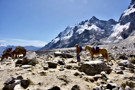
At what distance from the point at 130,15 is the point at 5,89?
673ft

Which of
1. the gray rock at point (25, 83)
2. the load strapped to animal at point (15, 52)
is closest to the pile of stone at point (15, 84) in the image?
the gray rock at point (25, 83)

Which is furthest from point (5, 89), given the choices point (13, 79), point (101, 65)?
point (101, 65)

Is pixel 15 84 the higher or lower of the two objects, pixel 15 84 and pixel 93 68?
the lower

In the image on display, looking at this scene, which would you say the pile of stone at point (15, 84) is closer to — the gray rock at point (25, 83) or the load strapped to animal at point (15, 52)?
the gray rock at point (25, 83)

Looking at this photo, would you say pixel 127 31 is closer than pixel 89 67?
No

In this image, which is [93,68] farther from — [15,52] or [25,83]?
[15,52]

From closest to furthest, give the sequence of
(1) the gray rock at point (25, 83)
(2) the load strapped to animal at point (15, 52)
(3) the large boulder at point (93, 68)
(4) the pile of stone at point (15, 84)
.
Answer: (4) the pile of stone at point (15, 84), (1) the gray rock at point (25, 83), (3) the large boulder at point (93, 68), (2) the load strapped to animal at point (15, 52)

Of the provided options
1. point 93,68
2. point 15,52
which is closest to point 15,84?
point 93,68

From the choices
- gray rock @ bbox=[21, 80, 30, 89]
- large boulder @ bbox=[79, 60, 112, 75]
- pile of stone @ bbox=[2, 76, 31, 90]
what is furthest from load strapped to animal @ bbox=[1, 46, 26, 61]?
gray rock @ bbox=[21, 80, 30, 89]

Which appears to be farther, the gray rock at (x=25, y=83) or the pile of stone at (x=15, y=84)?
the gray rock at (x=25, y=83)

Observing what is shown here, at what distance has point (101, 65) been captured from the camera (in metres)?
9.38

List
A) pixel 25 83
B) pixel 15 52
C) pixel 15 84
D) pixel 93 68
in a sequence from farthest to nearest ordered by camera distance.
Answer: pixel 15 52 → pixel 93 68 → pixel 25 83 → pixel 15 84

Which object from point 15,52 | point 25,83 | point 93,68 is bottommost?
point 25,83

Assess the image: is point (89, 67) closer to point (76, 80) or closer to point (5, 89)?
point (76, 80)
